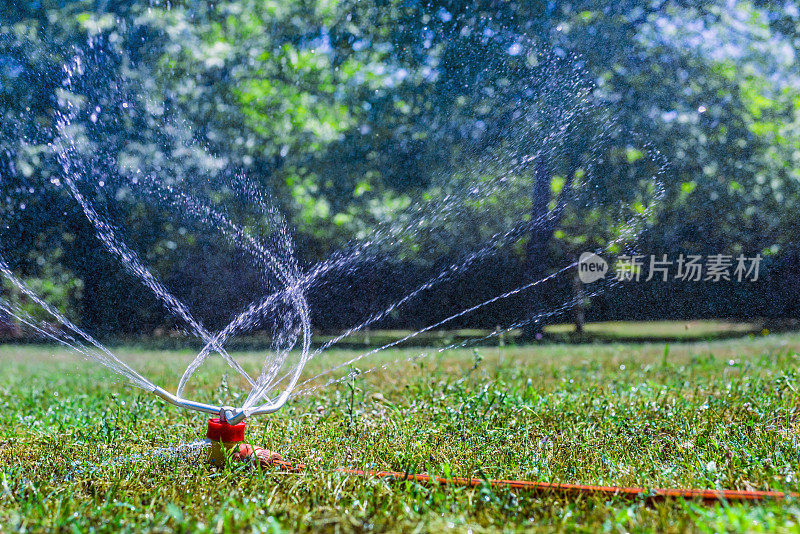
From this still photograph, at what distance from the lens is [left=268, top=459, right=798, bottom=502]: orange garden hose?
139 centimetres

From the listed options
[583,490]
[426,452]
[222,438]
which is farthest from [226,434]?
[583,490]

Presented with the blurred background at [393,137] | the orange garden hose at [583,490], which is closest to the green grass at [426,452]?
the orange garden hose at [583,490]

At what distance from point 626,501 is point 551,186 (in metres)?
3.52

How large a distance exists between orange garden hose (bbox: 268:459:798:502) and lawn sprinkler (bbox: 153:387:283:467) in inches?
1.9

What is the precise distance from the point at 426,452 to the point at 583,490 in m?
0.57

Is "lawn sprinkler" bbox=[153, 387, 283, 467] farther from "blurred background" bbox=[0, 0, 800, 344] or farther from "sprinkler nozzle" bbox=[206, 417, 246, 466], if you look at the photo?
"blurred background" bbox=[0, 0, 800, 344]

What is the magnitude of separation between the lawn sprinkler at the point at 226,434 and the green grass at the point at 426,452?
43 millimetres

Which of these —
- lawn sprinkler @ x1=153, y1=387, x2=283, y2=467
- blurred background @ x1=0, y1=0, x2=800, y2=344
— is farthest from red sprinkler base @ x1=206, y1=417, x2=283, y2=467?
blurred background @ x1=0, y1=0, x2=800, y2=344

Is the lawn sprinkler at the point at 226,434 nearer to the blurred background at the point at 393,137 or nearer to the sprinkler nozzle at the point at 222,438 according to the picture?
the sprinkler nozzle at the point at 222,438

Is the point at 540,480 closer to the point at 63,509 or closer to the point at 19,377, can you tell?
the point at 63,509

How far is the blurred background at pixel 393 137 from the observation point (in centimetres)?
480

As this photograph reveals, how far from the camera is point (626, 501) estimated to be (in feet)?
4.80

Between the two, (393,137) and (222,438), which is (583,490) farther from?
(393,137)

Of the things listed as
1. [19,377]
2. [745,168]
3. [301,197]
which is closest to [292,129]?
[301,197]
